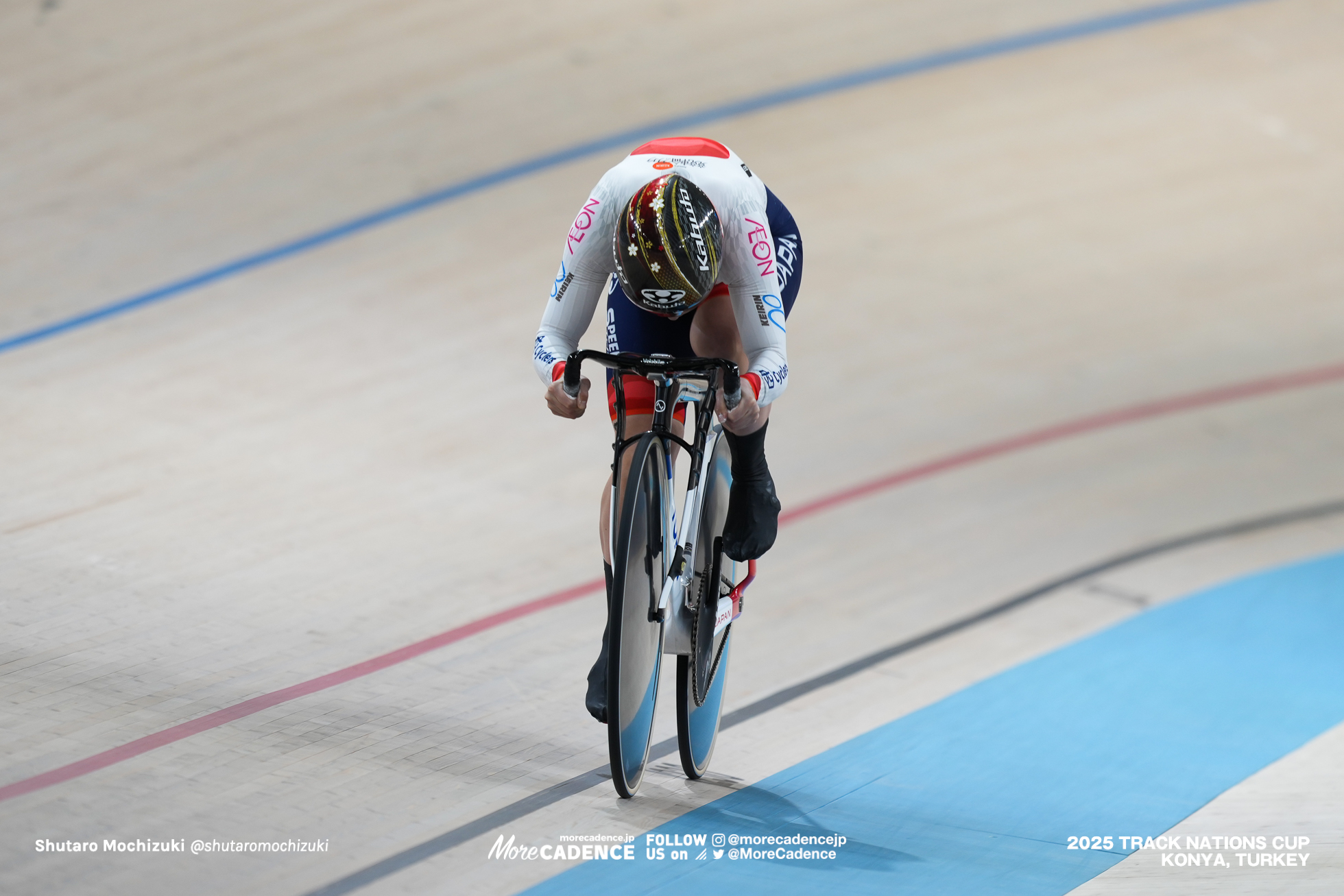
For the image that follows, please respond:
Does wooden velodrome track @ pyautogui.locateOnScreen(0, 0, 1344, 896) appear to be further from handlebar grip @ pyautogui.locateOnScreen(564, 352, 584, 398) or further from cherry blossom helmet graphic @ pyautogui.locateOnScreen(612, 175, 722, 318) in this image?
cherry blossom helmet graphic @ pyautogui.locateOnScreen(612, 175, 722, 318)

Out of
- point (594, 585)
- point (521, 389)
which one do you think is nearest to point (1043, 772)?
point (594, 585)

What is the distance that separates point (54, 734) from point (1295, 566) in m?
3.48

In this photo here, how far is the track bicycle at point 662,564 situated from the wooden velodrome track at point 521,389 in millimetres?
163

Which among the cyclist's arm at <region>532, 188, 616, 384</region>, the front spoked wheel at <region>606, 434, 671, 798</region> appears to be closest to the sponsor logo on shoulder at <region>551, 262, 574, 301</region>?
the cyclist's arm at <region>532, 188, 616, 384</region>

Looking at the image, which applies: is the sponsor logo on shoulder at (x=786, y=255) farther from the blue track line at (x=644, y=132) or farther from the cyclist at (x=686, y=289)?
the blue track line at (x=644, y=132)

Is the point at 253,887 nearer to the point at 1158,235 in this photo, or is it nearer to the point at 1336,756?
the point at 1336,756

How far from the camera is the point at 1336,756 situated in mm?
3066

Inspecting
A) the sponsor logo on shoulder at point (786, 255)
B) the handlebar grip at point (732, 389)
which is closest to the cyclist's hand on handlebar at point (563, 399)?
the handlebar grip at point (732, 389)

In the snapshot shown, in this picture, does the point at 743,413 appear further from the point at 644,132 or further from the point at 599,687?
the point at 644,132

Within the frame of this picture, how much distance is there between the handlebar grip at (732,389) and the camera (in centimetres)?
243

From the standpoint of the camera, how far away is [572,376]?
2414 mm

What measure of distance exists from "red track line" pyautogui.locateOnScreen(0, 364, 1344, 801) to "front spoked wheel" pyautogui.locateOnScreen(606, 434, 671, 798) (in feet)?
2.57

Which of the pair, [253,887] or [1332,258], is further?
[1332,258]

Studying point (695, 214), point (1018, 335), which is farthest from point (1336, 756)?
point (1018, 335)
